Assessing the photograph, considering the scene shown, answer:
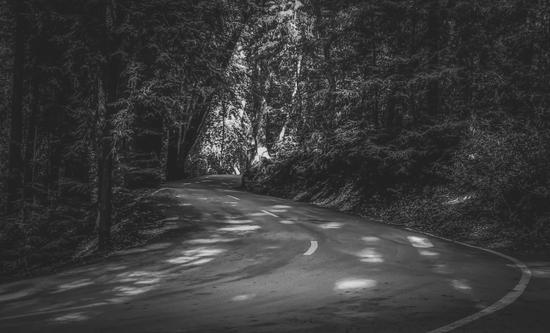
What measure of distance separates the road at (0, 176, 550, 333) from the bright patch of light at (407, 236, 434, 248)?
0.09ft

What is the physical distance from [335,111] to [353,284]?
1349 centimetres

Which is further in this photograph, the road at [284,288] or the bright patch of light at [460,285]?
the bright patch of light at [460,285]

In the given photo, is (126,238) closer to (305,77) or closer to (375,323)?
(375,323)

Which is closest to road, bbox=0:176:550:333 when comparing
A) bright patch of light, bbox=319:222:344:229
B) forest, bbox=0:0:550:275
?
bright patch of light, bbox=319:222:344:229

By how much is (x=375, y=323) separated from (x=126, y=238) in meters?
9.58

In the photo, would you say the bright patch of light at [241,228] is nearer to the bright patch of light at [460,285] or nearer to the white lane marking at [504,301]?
the white lane marking at [504,301]

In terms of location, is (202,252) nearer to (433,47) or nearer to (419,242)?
(419,242)

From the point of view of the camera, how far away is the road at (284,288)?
5.45 meters

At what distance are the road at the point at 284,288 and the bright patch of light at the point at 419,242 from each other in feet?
0.09

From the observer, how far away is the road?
545 centimetres

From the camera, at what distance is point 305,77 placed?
25.2m

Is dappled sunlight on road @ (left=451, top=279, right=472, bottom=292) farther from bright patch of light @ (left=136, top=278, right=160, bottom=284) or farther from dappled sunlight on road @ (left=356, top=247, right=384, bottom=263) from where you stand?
bright patch of light @ (left=136, top=278, right=160, bottom=284)

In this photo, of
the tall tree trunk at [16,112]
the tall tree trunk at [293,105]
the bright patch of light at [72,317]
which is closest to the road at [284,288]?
the bright patch of light at [72,317]

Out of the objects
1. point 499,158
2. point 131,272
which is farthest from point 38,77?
point 499,158
